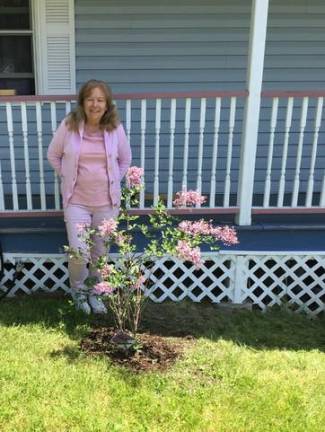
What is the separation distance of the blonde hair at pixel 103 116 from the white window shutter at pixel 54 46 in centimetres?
176

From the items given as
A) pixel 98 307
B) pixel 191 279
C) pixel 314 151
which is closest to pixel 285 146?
pixel 314 151

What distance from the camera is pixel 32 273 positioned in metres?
4.88

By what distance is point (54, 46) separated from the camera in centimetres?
554

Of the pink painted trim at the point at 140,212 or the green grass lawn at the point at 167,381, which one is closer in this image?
the green grass lawn at the point at 167,381

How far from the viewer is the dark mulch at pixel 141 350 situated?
371 cm

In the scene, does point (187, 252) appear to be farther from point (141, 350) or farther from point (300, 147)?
point (300, 147)

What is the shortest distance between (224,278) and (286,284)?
24.6 inches

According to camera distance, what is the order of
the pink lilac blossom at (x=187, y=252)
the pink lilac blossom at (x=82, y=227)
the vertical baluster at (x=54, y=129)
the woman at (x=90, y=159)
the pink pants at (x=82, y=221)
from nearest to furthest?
the pink lilac blossom at (x=187, y=252)
the pink lilac blossom at (x=82, y=227)
the woman at (x=90, y=159)
the pink pants at (x=82, y=221)
the vertical baluster at (x=54, y=129)

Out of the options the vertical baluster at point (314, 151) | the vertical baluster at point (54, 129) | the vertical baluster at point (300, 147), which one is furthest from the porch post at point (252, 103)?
the vertical baluster at point (54, 129)

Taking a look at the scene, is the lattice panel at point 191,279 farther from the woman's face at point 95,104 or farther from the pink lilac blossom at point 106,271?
the woman's face at point 95,104

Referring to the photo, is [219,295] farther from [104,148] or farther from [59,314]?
[104,148]

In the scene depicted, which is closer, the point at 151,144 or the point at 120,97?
the point at 120,97

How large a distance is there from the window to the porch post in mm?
2404

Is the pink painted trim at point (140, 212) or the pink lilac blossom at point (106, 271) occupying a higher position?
the pink painted trim at point (140, 212)
